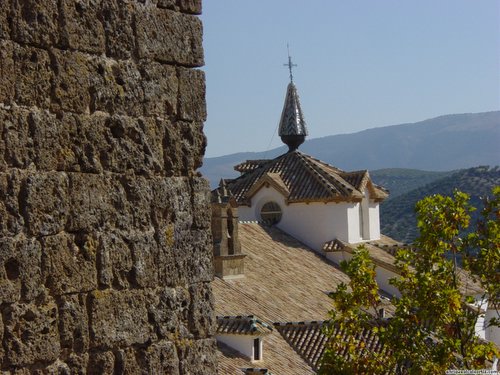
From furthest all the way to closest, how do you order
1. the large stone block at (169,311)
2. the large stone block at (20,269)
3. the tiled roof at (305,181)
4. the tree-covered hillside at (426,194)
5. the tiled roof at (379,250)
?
the tree-covered hillside at (426,194), the tiled roof at (305,181), the tiled roof at (379,250), the large stone block at (169,311), the large stone block at (20,269)

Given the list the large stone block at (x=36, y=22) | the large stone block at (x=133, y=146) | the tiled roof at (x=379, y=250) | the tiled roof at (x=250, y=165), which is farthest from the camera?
the tiled roof at (x=250, y=165)

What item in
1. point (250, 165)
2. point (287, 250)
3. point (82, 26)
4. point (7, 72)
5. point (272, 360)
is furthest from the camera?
point (250, 165)

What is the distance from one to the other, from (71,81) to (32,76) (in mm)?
198

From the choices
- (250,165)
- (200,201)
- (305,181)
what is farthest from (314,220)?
(200,201)

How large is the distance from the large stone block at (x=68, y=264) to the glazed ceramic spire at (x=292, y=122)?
109 feet

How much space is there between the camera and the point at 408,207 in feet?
265

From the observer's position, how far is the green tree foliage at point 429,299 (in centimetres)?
1127

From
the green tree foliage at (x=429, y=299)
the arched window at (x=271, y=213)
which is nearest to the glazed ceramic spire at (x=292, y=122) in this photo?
the arched window at (x=271, y=213)

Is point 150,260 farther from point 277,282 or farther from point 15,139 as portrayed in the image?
point 277,282

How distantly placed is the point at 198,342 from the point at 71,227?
90 cm

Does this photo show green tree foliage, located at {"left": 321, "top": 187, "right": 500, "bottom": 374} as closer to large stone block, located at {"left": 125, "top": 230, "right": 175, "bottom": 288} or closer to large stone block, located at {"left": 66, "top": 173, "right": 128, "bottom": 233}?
large stone block, located at {"left": 125, "top": 230, "right": 175, "bottom": 288}

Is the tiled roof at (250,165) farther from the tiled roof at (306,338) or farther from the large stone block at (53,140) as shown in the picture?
the large stone block at (53,140)

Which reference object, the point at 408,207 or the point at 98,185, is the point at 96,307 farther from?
the point at 408,207

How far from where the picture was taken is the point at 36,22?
4.32 m
